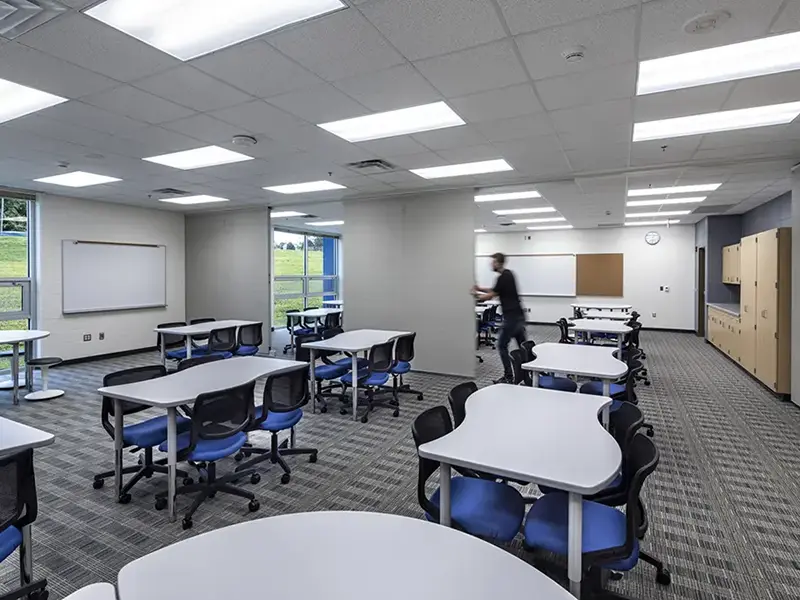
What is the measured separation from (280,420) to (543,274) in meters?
11.2

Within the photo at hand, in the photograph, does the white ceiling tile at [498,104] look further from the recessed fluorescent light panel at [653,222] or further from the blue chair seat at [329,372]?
the recessed fluorescent light panel at [653,222]

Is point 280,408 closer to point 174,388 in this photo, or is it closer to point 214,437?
point 214,437

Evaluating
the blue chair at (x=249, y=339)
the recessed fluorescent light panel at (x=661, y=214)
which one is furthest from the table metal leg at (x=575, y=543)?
the recessed fluorescent light panel at (x=661, y=214)

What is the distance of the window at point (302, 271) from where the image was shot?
39.3ft

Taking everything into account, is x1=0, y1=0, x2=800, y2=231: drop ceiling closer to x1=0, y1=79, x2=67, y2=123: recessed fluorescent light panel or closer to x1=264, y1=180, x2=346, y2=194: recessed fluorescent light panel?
x1=0, y1=79, x2=67, y2=123: recessed fluorescent light panel

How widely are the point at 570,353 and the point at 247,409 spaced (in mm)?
3096

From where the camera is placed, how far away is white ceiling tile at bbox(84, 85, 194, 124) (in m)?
3.43

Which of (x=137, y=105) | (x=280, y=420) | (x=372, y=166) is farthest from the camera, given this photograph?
(x=372, y=166)

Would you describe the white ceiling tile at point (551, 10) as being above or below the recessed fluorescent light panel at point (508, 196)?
below

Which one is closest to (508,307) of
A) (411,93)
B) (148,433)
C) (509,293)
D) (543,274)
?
(509,293)

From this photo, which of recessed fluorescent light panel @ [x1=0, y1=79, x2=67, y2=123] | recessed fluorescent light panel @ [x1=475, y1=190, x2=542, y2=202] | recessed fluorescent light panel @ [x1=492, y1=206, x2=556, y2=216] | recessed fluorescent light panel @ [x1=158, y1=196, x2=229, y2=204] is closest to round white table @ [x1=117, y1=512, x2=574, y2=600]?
recessed fluorescent light panel @ [x1=0, y1=79, x2=67, y2=123]

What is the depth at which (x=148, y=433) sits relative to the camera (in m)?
3.08

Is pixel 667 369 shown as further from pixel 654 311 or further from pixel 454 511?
pixel 454 511

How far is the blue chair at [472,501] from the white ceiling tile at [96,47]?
276 centimetres
